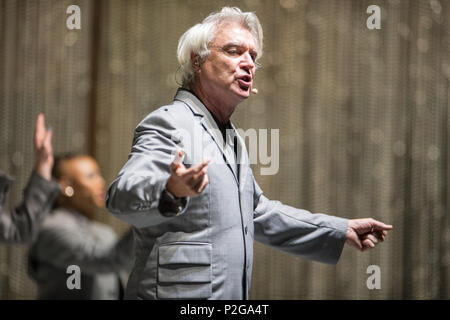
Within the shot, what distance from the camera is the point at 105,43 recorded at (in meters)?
2.46

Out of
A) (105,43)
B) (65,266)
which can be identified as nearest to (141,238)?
(65,266)

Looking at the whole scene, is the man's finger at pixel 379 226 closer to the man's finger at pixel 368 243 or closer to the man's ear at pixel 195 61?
the man's finger at pixel 368 243

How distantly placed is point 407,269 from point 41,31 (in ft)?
6.36

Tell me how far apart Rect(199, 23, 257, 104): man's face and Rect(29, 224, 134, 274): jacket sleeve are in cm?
83

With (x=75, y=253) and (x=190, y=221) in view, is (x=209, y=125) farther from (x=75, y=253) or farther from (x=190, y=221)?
(x=75, y=253)

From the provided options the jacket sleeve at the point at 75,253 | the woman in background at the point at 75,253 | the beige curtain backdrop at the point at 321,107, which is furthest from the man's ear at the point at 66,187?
the beige curtain backdrop at the point at 321,107

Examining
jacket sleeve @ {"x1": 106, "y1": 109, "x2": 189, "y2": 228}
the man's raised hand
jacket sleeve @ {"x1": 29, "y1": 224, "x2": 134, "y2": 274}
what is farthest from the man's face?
jacket sleeve @ {"x1": 29, "y1": 224, "x2": 134, "y2": 274}

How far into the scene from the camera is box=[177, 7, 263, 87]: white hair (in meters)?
1.44

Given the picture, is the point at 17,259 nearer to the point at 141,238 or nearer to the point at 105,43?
the point at 105,43

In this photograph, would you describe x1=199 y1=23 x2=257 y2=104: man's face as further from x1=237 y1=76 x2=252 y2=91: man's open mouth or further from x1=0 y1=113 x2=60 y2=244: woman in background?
x1=0 y1=113 x2=60 y2=244: woman in background

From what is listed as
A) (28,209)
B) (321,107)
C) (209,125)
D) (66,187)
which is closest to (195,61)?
(209,125)

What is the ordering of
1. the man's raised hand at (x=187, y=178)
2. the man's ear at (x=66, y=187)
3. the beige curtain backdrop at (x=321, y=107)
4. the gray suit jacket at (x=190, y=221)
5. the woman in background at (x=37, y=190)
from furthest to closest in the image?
the beige curtain backdrop at (x=321, y=107) < the man's ear at (x=66, y=187) < the woman in background at (x=37, y=190) < the gray suit jacket at (x=190, y=221) < the man's raised hand at (x=187, y=178)

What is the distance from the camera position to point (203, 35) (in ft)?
4.75

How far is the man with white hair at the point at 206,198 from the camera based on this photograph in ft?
3.66
